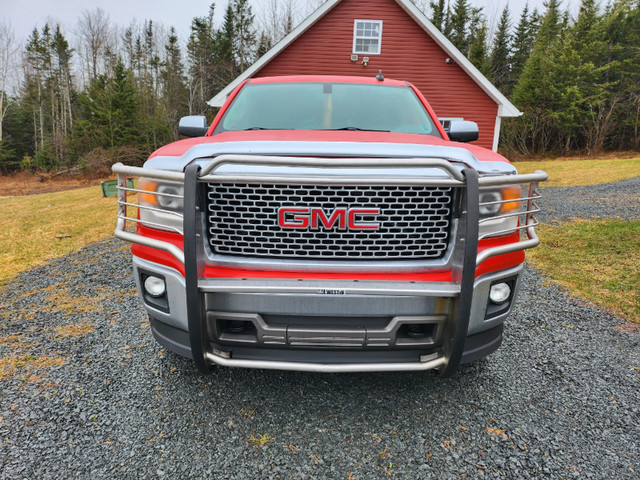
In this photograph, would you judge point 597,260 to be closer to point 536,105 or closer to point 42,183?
point 42,183

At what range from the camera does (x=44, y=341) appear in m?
3.08

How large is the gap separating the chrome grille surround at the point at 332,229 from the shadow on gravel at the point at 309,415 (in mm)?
944

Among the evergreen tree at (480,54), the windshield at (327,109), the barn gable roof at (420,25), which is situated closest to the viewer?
the windshield at (327,109)

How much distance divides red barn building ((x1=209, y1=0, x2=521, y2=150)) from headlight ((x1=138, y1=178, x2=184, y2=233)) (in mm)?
13297

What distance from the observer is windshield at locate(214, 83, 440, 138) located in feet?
10.3

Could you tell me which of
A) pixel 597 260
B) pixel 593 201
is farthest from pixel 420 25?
pixel 597 260

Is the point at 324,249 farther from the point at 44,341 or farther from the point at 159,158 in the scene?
the point at 44,341

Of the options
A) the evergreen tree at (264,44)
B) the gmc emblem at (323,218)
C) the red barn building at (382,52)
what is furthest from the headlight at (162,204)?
the evergreen tree at (264,44)

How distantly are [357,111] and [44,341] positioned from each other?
309 centimetres

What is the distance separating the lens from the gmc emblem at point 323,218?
1.89 metres

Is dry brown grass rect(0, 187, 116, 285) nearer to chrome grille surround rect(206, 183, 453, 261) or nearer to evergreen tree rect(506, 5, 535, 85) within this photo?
chrome grille surround rect(206, 183, 453, 261)

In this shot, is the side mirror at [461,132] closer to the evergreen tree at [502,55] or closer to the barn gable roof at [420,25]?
the barn gable roof at [420,25]

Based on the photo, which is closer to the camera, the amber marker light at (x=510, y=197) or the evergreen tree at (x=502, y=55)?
the amber marker light at (x=510, y=197)

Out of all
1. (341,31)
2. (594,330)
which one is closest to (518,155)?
(341,31)
